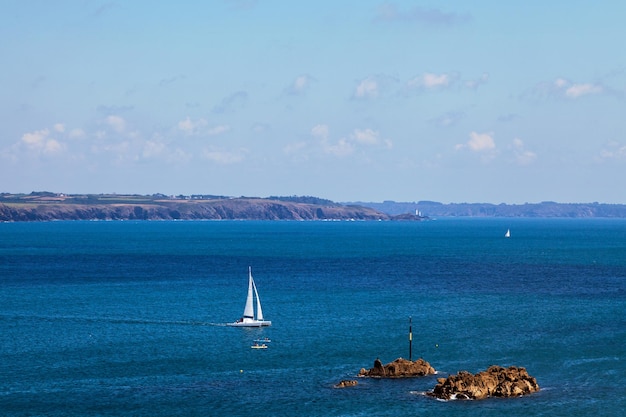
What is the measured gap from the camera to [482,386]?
83.9 metres

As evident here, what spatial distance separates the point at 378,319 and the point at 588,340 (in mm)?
30248

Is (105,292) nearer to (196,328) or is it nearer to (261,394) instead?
(196,328)

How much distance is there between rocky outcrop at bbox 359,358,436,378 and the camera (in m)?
91.8

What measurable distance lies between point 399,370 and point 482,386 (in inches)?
423

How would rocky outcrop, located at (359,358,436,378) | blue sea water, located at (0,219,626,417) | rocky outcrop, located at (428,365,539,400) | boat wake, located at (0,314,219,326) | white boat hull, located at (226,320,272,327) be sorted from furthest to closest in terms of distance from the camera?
boat wake, located at (0,314,219,326) → white boat hull, located at (226,320,272,327) → rocky outcrop, located at (359,358,436,378) → rocky outcrop, located at (428,365,539,400) → blue sea water, located at (0,219,626,417)

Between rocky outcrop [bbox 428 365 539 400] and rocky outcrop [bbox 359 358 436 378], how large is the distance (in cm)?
662

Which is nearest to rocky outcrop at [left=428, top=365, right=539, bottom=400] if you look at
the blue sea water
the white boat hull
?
the blue sea water

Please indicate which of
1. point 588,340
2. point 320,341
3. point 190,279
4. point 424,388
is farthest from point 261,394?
point 190,279

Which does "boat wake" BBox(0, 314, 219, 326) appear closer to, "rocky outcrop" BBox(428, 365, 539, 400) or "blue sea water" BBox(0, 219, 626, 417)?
"blue sea water" BBox(0, 219, 626, 417)

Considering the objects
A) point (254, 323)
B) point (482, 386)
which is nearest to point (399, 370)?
point (482, 386)

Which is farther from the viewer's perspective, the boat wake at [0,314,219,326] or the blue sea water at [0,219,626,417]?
the boat wake at [0,314,219,326]

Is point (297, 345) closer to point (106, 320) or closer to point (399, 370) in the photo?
point (399, 370)

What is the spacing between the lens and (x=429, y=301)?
15000cm

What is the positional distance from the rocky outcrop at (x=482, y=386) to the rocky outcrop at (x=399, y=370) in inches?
261
